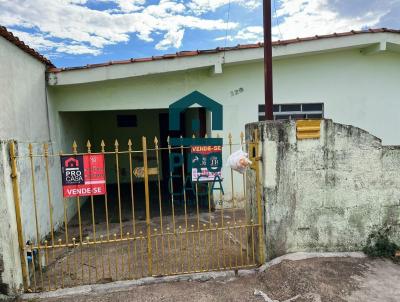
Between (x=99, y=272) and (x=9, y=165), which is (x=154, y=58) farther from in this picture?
(x=99, y=272)

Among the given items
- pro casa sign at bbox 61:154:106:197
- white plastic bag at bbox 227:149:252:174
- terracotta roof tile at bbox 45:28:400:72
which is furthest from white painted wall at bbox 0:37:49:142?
white plastic bag at bbox 227:149:252:174

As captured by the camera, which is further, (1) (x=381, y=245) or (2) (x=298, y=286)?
(1) (x=381, y=245)

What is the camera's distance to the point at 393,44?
709 cm

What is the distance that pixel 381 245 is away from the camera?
407 cm

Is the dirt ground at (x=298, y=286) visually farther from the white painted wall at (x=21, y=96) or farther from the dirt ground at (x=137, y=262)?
the white painted wall at (x=21, y=96)

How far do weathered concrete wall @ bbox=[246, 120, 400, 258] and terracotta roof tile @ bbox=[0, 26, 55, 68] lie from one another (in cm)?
376

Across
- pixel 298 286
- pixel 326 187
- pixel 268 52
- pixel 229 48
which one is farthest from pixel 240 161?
pixel 229 48

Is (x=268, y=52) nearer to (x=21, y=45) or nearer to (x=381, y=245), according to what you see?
(x=381, y=245)

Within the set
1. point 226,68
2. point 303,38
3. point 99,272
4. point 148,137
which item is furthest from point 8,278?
point 148,137

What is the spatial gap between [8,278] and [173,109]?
184 inches

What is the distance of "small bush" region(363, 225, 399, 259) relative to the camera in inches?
159

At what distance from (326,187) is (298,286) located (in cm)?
132

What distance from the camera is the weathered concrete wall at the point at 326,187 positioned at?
12.8 feet

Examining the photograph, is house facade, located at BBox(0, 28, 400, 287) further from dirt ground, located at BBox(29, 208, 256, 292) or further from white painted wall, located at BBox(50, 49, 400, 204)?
dirt ground, located at BBox(29, 208, 256, 292)
